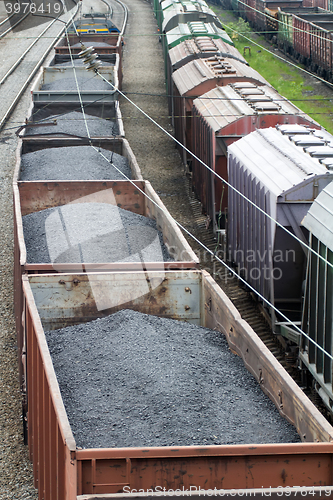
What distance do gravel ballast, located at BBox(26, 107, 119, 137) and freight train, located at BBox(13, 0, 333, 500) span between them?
1573mm

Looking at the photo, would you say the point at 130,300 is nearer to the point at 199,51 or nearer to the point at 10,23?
the point at 199,51

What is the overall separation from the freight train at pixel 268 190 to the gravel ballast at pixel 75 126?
7.41 ft

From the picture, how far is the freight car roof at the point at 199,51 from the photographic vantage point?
17.7m

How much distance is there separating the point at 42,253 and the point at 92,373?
304 centimetres

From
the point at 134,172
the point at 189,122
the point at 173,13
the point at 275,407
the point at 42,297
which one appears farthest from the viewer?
the point at 173,13

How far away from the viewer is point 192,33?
2125 cm

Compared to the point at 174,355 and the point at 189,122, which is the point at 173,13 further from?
the point at 174,355

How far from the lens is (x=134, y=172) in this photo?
11.6m

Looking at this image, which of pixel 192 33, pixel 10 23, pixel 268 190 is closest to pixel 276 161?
pixel 268 190

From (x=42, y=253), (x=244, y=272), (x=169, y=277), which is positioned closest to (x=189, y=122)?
(x=244, y=272)

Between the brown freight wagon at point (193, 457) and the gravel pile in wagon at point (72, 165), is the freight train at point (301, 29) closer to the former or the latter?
the gravel pile in wagon at point (72, 165)

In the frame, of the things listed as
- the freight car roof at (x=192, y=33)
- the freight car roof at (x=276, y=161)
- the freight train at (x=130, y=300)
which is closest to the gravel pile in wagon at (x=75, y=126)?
the freight train at (x=130, y=300)

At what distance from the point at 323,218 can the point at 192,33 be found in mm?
16270

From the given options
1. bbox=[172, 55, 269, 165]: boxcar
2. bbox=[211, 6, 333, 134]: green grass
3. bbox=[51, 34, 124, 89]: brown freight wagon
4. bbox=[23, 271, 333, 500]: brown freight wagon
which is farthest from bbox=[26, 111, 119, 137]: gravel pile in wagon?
bbox=[23, 271, 333, 500]: brown freight wagon
